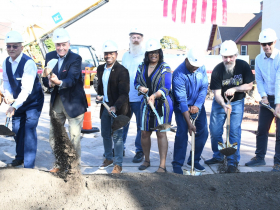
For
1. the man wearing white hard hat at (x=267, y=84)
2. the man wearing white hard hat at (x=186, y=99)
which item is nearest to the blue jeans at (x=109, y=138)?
the man wearing white hard hat at (x=186, y=99)

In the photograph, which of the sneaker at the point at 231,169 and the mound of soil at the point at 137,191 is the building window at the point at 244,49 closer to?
the sneaker at the point at 231,169

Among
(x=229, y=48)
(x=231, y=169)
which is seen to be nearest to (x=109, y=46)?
(x=229, y=48)

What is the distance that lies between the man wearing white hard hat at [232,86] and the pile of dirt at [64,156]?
7.07ft

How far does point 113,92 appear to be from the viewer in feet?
14.3

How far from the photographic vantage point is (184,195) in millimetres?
3240

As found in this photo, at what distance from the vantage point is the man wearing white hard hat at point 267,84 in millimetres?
4324

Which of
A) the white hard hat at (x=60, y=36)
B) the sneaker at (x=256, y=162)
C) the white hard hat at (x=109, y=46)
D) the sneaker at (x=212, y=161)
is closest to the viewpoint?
the white hard hat at (x=60, y=36)

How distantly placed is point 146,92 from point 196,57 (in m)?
0.81

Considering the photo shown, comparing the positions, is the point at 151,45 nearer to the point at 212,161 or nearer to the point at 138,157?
Answer: the point at 138,157

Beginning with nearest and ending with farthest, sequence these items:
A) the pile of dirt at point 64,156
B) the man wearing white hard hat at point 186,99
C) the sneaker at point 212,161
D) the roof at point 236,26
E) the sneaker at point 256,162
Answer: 1. the pile of dirt at point 64,156
2. the man wearing white hard hat at point 186,99
3. the sneaker at point 256,162
4. the sneaker at point 212,161
5. the roof at point 236,26

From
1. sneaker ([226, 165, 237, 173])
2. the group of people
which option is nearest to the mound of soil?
sneaker ([226, 165, 237, 173])

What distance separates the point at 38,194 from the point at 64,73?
164cm

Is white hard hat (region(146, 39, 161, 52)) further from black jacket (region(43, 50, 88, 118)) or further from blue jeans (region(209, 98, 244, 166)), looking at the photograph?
blue jeans (region(209, 98, 244, 166))

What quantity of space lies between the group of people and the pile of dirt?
1.46 ft
